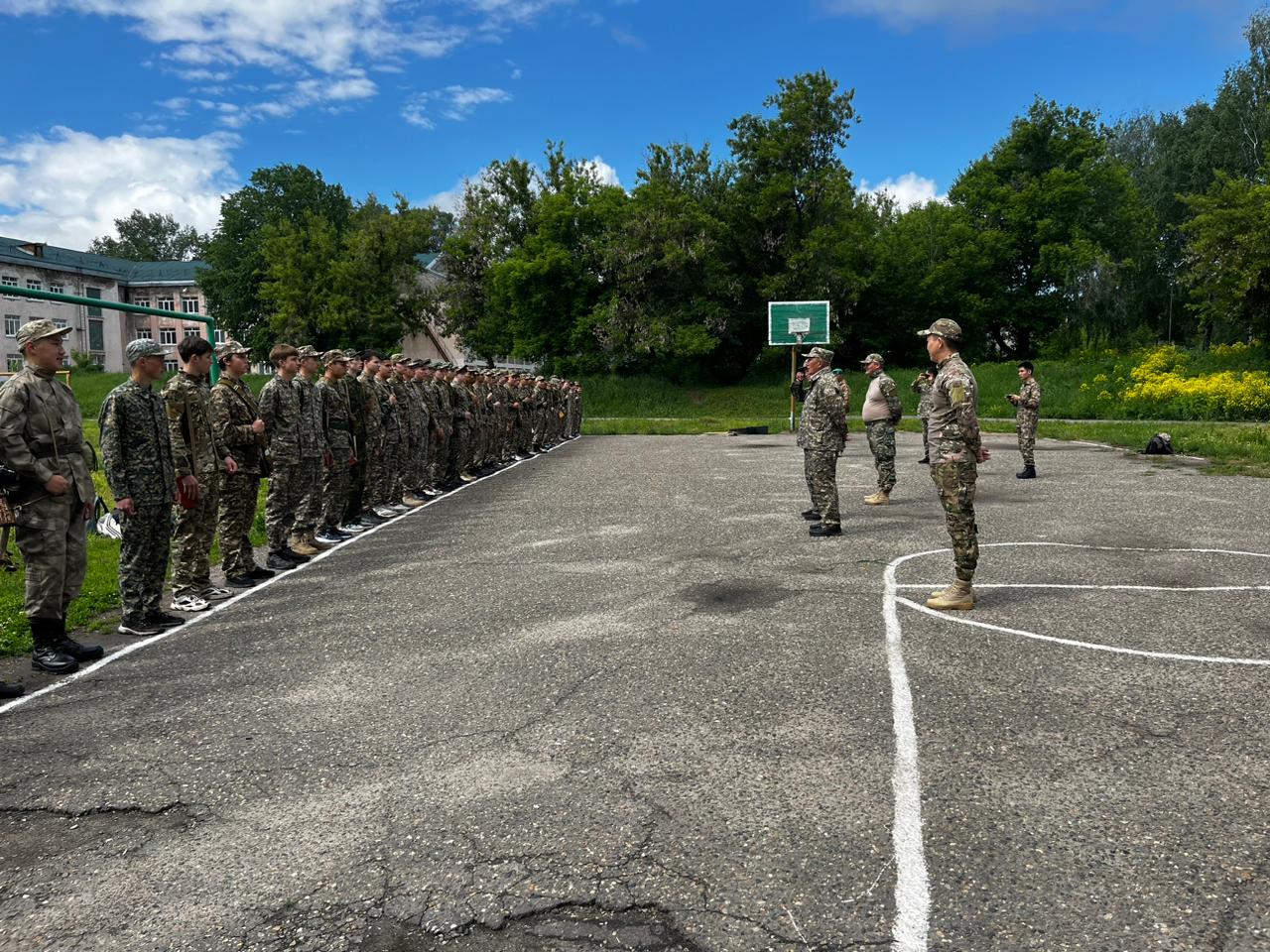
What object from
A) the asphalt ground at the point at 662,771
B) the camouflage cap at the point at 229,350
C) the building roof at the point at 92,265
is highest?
the building roof at the point at 92,265

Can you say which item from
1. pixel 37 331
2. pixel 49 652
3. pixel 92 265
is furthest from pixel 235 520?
pixel 92 265

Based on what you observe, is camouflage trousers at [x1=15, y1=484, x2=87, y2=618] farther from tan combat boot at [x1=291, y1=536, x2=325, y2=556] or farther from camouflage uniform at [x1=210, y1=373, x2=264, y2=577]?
tan combat boot at [x1=291, y1=536, x2=325, y2=556]

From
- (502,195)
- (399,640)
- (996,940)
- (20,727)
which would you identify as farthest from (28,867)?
(502,195)

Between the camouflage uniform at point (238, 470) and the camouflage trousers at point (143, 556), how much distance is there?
1485mm

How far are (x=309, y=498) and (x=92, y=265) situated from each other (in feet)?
241

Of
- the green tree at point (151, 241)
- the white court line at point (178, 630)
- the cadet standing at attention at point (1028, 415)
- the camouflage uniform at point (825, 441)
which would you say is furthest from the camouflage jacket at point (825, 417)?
the green tree at point (151, 241)

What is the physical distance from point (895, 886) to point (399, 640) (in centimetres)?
408

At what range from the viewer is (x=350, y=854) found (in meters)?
3.44

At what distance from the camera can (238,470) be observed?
8.48 m

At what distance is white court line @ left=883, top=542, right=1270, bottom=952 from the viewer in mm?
2969

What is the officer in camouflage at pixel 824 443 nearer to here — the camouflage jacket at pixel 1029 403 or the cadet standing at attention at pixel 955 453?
the cadet standing at attention at pixel 955 453

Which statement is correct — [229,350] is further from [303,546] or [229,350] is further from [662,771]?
[662,771]

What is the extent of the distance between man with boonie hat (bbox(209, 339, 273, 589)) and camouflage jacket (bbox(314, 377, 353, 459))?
175cm

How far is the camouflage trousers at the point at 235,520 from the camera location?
8.50 meters
